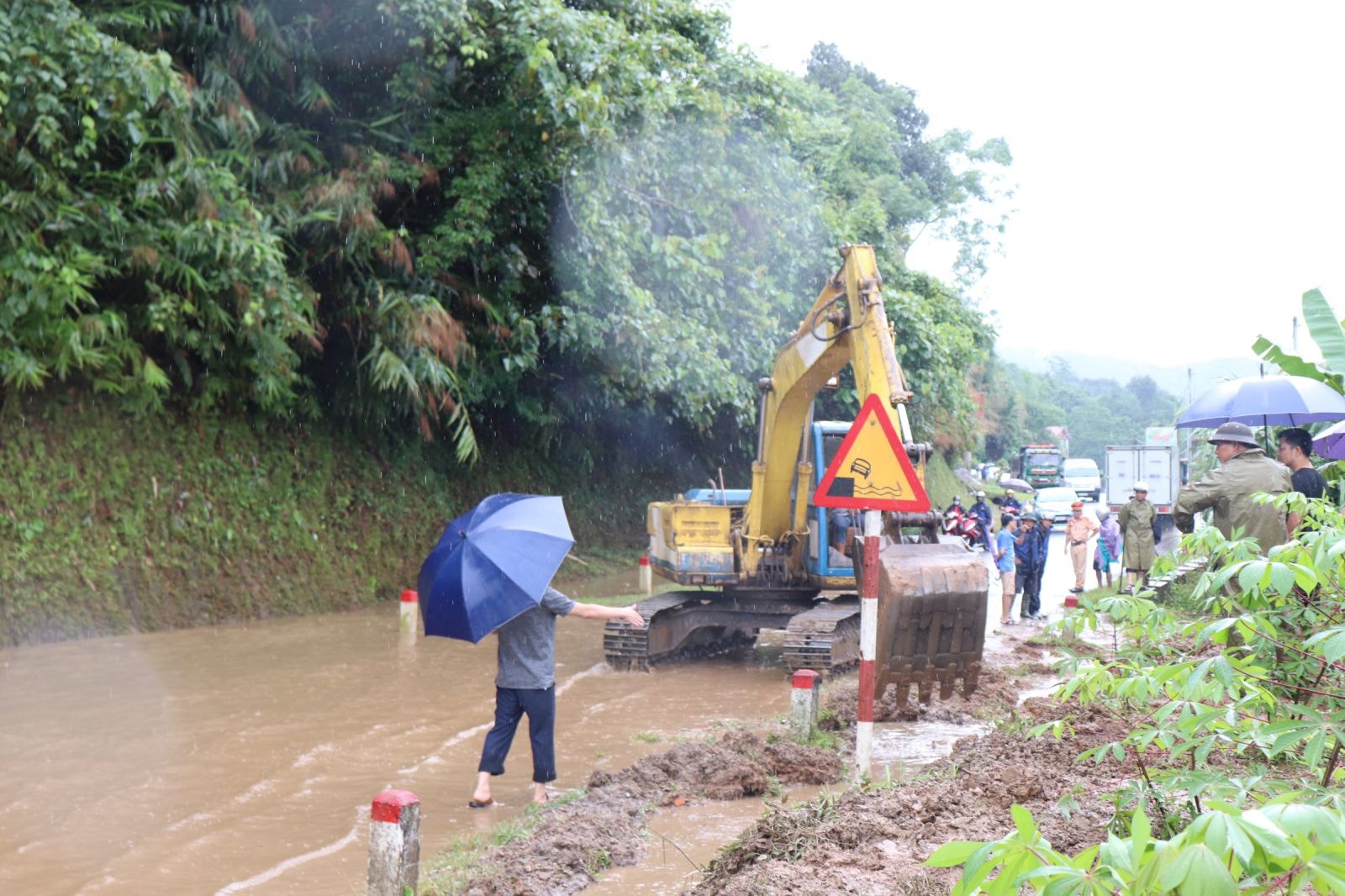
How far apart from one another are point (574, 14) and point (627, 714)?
9221 millimetres

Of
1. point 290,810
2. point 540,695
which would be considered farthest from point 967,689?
point 290,810

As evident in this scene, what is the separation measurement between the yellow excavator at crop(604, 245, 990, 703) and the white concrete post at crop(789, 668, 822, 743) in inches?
41.9

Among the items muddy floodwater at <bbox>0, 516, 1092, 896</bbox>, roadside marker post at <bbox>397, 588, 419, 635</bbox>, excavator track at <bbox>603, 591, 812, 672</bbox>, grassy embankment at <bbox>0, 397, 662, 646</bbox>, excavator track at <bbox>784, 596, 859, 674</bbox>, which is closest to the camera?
muddy floodwater at <bbox>0, 516, 1092, 896</bbox>

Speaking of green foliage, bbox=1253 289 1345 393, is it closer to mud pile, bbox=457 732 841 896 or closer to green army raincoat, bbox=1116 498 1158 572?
mud pile, bbox=457 732 841 896

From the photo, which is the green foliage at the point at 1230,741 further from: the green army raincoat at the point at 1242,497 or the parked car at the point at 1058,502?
the parked car at the point at 1058,502

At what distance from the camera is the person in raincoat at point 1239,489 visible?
7.83 m

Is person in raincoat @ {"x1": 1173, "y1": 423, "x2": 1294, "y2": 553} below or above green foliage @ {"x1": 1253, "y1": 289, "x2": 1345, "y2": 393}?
below

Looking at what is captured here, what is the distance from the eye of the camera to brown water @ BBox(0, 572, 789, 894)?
639cm

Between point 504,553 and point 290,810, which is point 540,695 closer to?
point 504,553

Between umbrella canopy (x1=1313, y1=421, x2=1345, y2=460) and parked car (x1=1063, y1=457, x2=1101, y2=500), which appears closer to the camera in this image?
umbrella canopy (x1=1313, y1=421, x2=1345, y2=460)

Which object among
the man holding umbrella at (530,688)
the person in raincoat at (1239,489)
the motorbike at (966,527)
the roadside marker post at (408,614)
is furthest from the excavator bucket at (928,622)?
the motorbike at (966,527)

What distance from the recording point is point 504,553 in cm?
684

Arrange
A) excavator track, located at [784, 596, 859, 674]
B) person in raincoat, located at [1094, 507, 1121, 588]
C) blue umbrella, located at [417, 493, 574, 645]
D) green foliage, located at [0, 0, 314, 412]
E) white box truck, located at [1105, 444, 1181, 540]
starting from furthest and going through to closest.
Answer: white box truck, located at [1105, 444, 1181, 540] → person in raincoat, located at [1094, 507, 1121, 588] → green foliage, located at [0, 0, 314, 412] → excavator track, located at [784, 596, 859, 674] → blue umbrella, located at [417, 493, 574, 645]

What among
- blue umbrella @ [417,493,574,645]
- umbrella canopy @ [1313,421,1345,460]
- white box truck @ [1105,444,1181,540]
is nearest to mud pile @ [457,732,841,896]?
blue umbrella @ [417,493,574,645]
